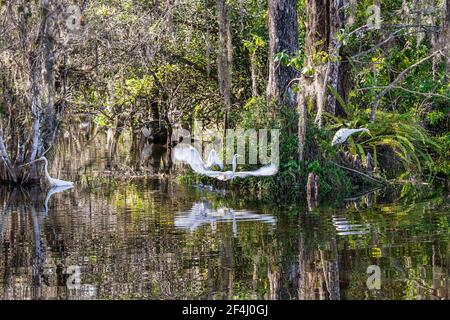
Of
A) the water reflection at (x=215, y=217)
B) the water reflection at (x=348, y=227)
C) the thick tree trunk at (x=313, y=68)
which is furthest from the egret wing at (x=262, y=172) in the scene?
the water reflection at (x=348, y=227)

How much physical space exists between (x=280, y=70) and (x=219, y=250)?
878 centimetres

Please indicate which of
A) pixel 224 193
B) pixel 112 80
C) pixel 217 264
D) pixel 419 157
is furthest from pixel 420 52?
pixel 217 264

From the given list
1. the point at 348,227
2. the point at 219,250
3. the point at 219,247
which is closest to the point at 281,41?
the point at 348,227

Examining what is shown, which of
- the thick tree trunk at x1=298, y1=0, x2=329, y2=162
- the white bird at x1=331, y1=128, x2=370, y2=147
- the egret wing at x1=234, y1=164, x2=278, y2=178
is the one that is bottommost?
the egret wing at x1=234, y1=164, x2=278, y2=178

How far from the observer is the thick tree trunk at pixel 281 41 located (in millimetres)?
18922

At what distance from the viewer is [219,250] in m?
10.8

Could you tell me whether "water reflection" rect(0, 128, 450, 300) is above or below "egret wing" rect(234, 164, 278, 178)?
below

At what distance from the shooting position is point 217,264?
993cm

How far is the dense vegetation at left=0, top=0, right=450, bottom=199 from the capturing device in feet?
57.9

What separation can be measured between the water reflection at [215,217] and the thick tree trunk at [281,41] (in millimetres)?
4978

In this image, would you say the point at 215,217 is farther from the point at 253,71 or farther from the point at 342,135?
the point at 253,71

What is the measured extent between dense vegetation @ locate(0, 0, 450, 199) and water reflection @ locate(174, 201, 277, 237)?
2.86 metres

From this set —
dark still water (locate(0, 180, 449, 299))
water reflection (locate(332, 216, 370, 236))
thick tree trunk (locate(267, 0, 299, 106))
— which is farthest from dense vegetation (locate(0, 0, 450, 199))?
water reflection (locate(332, 216, 370, 236))

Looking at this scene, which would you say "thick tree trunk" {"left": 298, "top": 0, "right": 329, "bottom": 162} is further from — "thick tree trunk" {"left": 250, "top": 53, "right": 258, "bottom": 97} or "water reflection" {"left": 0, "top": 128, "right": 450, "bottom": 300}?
"thick tree trunk" {"left": 250, "top": 53, "right": 258, "bottom": 97}
